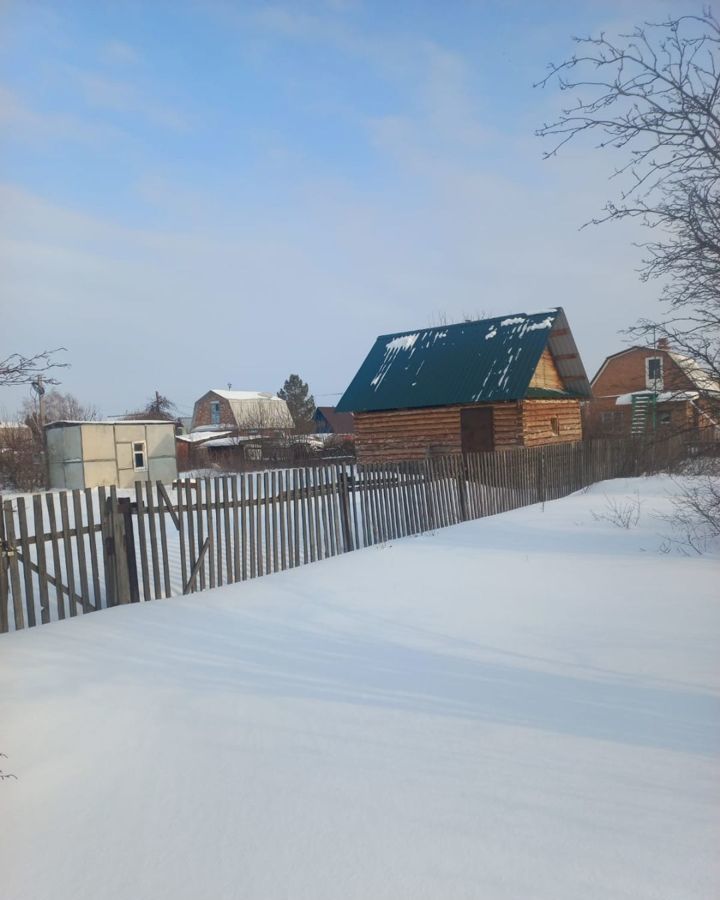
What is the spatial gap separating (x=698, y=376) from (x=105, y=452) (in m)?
24.8

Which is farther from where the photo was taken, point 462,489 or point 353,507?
point 462,489

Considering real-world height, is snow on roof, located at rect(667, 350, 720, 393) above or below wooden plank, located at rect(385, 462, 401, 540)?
above

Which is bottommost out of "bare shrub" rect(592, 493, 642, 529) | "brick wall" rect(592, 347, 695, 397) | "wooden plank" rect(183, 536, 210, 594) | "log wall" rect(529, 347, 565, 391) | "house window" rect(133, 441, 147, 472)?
"bare shrub" rect(592, 493, 642, 529)

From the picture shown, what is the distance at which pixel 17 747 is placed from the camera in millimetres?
3598

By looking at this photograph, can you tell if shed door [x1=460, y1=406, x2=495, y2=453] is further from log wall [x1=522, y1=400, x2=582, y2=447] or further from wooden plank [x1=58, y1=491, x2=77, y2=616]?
wooden plank [x1=58, y1=491, x2=77, y2=616]

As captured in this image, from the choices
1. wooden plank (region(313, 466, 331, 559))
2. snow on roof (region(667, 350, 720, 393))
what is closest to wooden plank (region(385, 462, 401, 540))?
wooden plank (region(313, 466, 331, 559))

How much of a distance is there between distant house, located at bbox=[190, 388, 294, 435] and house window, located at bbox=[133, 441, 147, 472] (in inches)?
1062

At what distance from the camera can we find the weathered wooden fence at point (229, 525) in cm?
609

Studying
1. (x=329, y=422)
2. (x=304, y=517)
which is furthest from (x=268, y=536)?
(x=329, y=422)

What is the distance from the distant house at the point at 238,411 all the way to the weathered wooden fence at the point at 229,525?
4415 cm

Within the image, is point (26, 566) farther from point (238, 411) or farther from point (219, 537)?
point (238, 411)

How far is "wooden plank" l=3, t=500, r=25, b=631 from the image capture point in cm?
567

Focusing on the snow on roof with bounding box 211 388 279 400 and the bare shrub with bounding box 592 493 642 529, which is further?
the snow on roof with bounding box 211 388 279 400

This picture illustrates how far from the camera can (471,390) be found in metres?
21.6
